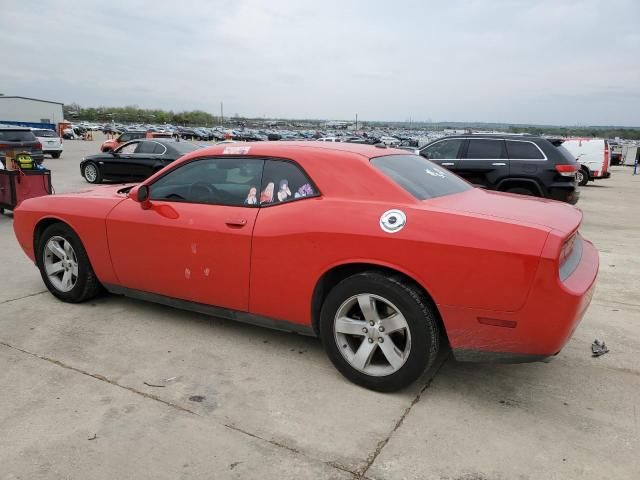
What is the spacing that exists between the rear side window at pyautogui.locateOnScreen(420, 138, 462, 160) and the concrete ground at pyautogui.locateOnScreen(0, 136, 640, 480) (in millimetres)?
6335

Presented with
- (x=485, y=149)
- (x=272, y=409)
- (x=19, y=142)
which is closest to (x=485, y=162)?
(x=485, y=149)

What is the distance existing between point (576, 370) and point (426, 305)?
1.37 m

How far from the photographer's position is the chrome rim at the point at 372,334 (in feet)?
9.90

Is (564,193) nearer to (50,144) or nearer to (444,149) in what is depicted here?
(444,149)

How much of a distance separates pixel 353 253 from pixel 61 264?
3022 mm

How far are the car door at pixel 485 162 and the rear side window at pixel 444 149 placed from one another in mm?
215

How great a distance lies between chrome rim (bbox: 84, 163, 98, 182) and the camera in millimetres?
14348

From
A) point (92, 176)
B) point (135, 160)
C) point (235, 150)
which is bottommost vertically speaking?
point (92, 176)

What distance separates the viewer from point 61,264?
4.64 m

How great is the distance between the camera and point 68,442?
103 inches

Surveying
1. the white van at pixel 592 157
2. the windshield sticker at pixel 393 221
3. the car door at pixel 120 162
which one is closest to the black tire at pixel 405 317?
the windshield sticker at pixel 393 221

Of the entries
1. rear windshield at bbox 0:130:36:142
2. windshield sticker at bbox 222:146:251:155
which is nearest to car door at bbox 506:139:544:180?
windshield sticker at bbox 222:146:251:155

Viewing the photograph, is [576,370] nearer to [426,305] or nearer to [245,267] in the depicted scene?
[426,305]

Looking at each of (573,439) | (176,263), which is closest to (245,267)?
(176,263)
